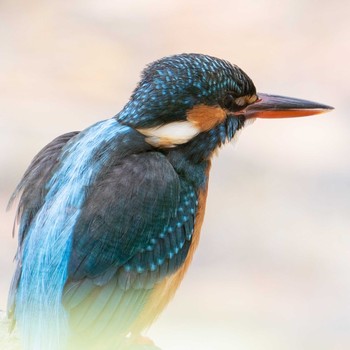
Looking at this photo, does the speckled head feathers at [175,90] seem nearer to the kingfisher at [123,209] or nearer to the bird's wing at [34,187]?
the kingfisher at [123,209]

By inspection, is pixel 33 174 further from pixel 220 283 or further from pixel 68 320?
pixel 220 283

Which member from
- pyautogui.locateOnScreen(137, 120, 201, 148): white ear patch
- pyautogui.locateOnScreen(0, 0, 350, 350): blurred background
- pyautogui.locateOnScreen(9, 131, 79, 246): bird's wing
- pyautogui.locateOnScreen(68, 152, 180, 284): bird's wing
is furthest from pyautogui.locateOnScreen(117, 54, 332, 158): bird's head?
pyautogui.locateOnScreen(0, 0, 350, 350): blurred background

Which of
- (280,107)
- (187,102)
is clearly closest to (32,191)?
(187,102)

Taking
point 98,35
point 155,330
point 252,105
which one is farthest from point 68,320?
point 98,35

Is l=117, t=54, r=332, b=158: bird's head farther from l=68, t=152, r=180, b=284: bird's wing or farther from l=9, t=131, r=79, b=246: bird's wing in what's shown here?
l=9, t=131, r=79, b=246: bird's wing

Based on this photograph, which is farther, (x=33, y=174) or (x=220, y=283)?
(x=220, y=283)

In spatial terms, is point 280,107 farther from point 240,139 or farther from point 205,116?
point 240,139

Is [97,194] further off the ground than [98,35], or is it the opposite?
[98,35]
